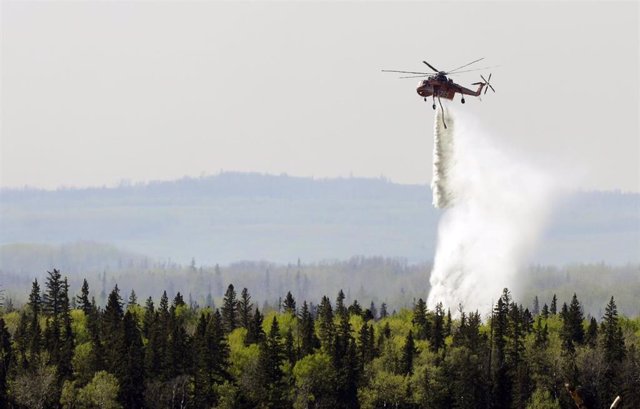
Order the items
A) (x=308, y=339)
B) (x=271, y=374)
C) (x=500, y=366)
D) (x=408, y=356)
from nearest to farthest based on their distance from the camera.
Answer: (x=271, y=374), (x=500, y=366), (x=408, y=356), (x=308, y=339)

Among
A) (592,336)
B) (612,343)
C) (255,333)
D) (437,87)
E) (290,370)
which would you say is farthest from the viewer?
(592,336)

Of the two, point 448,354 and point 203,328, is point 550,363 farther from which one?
point 203,328

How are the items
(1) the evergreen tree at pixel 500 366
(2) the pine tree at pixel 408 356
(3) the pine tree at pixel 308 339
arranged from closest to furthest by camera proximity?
1. (1) the evergreen tree at pixel 500 366
2. (2) the pine tree at pixel 408 356
3. (3) the pine tree at pixel 308 339

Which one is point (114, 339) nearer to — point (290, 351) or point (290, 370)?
point (290, 370)

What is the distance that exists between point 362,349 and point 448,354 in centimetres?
1080

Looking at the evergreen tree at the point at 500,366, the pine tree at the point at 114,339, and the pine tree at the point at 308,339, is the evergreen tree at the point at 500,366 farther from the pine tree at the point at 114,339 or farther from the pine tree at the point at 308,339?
the pine tree at the point at 114,339

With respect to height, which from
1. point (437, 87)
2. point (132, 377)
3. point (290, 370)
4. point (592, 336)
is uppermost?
point (437, 87)

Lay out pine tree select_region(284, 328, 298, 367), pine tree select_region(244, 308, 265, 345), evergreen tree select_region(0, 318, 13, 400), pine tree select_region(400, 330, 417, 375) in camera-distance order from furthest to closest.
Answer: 1. pine tree select_region(244, 308, 265, 345)
2. pine tree select_region(400, 330, 417, 375)
3. pine tree select_region(284, 328, 298, 367)
4. evergreen tree select_region(0, 318, 13, 400)

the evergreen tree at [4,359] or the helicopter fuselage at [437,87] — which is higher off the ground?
the helicopter fuselage at [437,87]

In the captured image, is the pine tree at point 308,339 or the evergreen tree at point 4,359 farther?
the pine tree at point 308,339

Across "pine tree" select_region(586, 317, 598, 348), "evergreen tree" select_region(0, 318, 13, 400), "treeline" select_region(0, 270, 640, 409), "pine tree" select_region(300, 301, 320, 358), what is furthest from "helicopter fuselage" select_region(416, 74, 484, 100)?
"evergreen tree" select_region(0, 318, 13, 400)

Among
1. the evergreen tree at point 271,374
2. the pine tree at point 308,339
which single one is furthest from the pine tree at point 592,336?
the evergreen tree at point 271,374

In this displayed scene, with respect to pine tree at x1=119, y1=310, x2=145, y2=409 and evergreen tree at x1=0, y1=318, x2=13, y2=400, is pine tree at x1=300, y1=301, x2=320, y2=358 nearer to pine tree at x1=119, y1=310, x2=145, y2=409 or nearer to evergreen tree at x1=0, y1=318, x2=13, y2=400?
pine tree at x1=119, y1=310, x2=145, y2=409

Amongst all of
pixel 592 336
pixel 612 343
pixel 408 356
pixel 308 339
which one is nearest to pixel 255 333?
pixel 308 339
